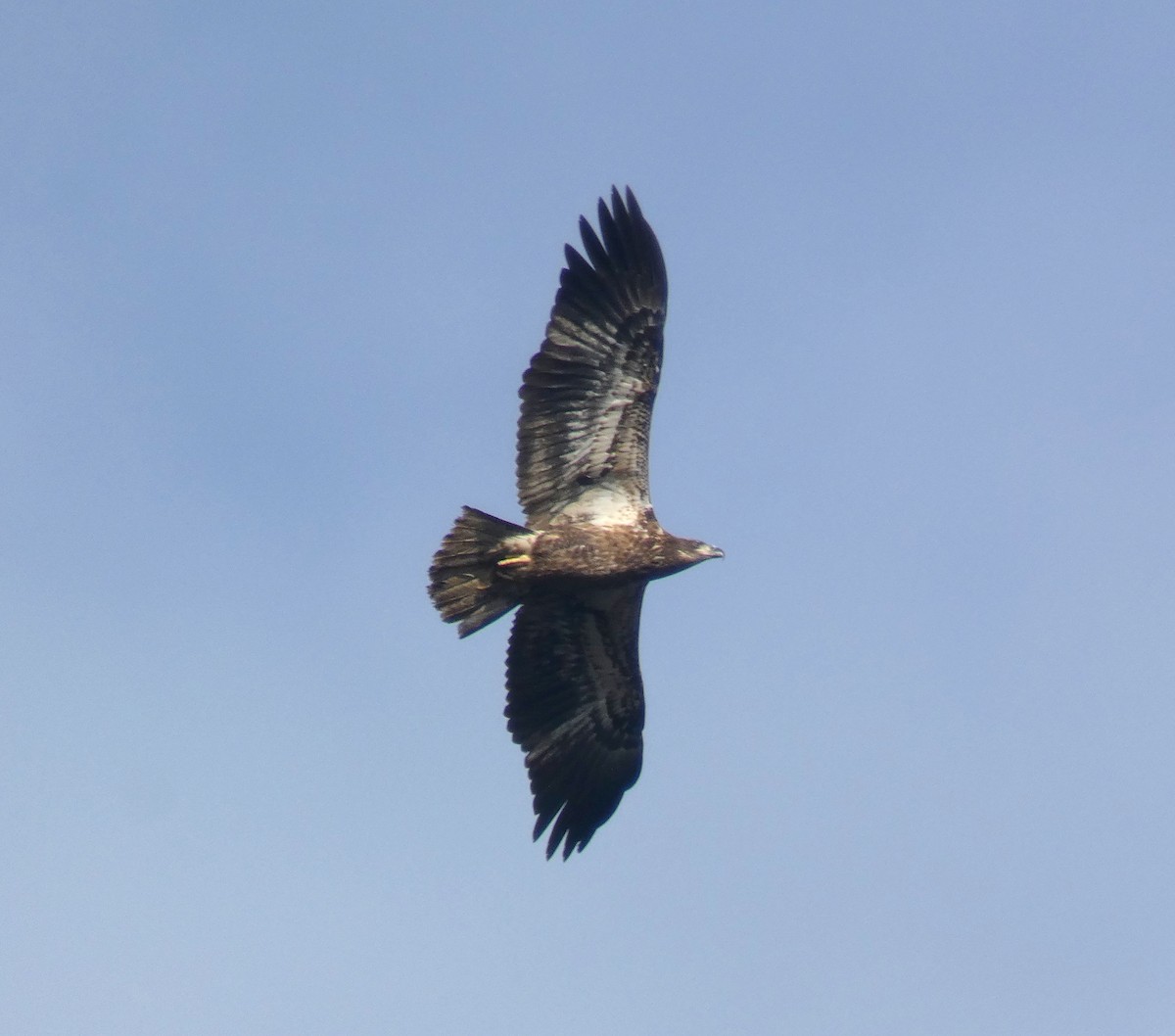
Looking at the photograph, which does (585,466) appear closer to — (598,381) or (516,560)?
(598,381)

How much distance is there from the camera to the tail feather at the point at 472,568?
57.6 feet

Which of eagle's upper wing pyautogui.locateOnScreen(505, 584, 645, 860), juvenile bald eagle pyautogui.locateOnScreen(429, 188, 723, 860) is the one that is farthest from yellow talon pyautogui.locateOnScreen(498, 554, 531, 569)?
eagle's upper wing pyautogui.locateOnScreen(505, 584, 645, 860)

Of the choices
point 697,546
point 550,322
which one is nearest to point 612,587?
point 697,546

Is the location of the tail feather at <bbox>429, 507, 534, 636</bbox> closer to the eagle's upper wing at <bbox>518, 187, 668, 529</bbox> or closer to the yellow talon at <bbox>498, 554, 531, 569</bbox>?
the yellow talon at <bbox>498, 554, 531, 569</bbox>

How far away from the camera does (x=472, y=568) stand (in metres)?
17.6

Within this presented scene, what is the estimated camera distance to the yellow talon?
1762 cm

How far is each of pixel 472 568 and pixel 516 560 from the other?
1.21 ft

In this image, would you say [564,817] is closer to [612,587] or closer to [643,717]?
[643,717]

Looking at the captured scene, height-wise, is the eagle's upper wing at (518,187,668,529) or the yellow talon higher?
the eagle's upper wing at (518,187,668,529)

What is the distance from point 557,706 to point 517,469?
7.41 ft

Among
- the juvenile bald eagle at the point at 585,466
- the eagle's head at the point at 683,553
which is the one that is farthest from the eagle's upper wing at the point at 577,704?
the eagle's head at the point at 683,553

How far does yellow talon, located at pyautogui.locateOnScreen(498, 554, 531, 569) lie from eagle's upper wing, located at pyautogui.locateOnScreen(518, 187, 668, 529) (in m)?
0.35

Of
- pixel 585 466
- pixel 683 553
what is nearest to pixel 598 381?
pixel 585 466

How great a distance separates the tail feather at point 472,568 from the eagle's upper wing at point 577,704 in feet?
2.49
